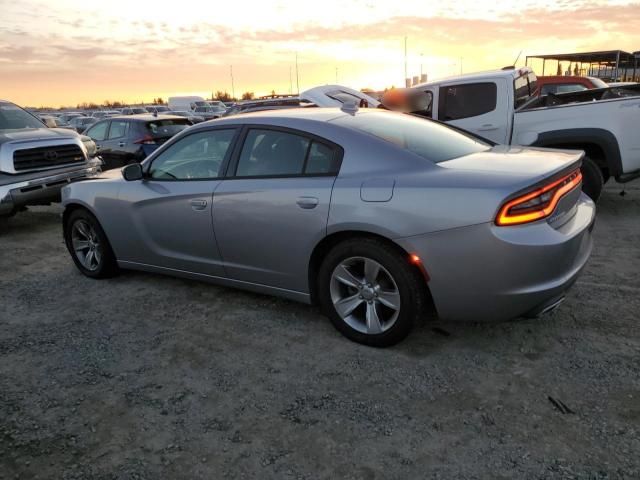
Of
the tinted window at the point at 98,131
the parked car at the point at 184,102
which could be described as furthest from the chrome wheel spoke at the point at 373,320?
the parked car at the point at 184,102

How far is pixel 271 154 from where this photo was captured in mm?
3818

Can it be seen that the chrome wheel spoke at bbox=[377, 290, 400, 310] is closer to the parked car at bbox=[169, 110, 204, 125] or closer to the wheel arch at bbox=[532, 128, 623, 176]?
the wheel arch at bbox=[532, 128, 623, 176]

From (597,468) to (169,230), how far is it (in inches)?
134

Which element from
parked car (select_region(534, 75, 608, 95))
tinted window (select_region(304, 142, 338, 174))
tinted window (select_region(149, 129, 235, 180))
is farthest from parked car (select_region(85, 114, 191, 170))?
parked car (select_region(534, 75, 608, 95))

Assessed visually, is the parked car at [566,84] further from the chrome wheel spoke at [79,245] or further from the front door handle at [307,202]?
the chrome wheel spoke at [79,245]

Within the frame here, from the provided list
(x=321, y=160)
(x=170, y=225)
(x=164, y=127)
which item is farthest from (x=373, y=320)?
(x=164, y=127)

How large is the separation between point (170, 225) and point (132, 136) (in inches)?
267

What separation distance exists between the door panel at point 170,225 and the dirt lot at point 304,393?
1.29 ft

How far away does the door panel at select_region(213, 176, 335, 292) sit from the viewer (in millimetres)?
3479

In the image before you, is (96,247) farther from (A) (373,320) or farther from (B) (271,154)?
(A) (373,320)

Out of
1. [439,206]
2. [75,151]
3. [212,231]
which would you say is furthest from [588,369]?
[75,151]

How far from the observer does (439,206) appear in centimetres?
300

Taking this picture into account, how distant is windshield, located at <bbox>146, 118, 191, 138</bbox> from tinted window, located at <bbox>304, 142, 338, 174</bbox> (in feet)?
24.6

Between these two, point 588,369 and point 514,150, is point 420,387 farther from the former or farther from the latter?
point 514,150
